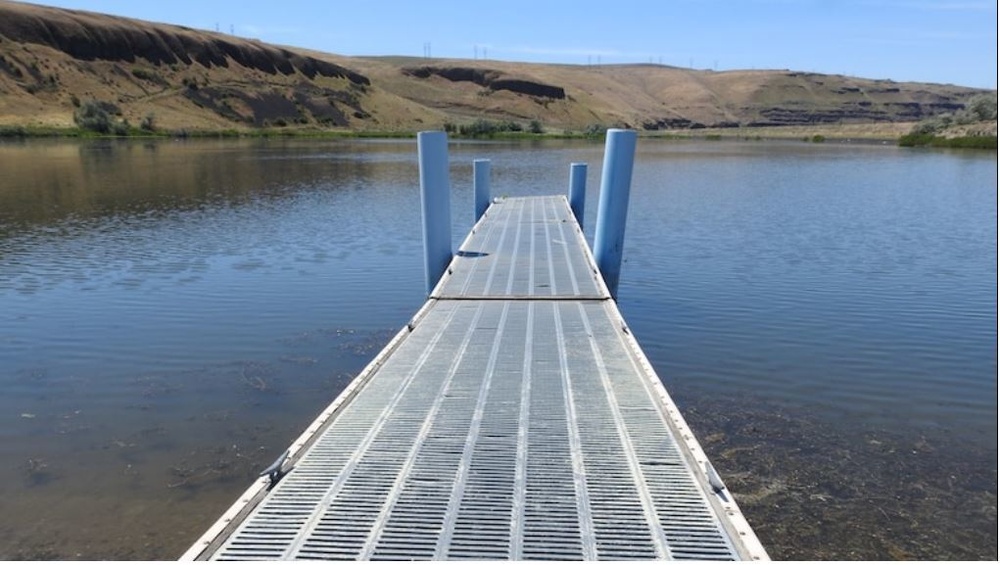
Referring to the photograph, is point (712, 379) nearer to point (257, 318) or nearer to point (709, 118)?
point (257, 318)

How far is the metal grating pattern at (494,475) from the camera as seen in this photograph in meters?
3.78

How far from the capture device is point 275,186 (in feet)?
94.5

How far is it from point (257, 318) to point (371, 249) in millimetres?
5506

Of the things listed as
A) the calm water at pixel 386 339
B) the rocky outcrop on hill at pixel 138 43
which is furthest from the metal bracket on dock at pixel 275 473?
the rocky outcrop on hill at pixel 138 43

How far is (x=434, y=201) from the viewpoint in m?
11.5

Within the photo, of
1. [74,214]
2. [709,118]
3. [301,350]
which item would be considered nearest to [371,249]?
[301,350]

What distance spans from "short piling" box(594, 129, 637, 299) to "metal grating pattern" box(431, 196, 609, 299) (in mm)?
398

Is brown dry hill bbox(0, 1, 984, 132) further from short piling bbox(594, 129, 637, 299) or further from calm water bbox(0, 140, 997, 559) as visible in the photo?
short piling bbox(594, 129, 637, 299)

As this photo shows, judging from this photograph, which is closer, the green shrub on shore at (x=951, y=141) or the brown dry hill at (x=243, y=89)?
the green shrub on shore at (x=951, y=141)

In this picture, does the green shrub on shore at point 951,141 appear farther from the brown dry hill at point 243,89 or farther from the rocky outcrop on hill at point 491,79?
the rocky outcrop on hill at point 491,79

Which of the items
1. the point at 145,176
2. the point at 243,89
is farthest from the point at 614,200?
the point at 243,89

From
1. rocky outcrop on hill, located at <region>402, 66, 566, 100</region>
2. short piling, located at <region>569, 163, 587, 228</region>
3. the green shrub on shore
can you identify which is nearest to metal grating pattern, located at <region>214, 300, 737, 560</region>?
short piling, located at <region>569, 163, 587, 228</region>

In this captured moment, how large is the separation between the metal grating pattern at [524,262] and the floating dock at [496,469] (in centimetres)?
203

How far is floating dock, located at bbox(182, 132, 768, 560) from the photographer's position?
3.78 metres
